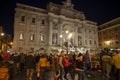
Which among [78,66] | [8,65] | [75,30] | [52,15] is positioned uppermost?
[52,15]

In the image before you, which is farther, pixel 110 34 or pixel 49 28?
pixel 110 34

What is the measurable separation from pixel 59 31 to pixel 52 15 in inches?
218

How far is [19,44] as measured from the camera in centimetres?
3447

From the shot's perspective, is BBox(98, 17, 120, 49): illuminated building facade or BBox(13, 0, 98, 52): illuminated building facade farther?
BBox(98, 17, 120, 49): illuminated building facade

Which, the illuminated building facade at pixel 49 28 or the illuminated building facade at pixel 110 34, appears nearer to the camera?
the illuminated building facade at pixel 49 28

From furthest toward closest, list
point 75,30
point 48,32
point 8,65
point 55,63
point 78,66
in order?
point 75,30, point 48,32, point 55,63, point 78,66, point 8,65

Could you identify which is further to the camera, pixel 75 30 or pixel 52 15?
pixel 75 30

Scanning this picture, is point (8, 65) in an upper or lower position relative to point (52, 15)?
lower

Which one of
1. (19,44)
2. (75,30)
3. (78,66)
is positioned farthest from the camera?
(75,30)

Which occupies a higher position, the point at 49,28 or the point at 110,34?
the point at 49,28

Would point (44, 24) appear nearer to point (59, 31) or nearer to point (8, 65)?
point (59, 31)

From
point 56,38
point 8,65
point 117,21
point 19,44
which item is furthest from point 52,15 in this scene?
point 8,65

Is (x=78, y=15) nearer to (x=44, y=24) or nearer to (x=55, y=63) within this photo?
(x=44, y=24)

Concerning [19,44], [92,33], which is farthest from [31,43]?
[92,33]
